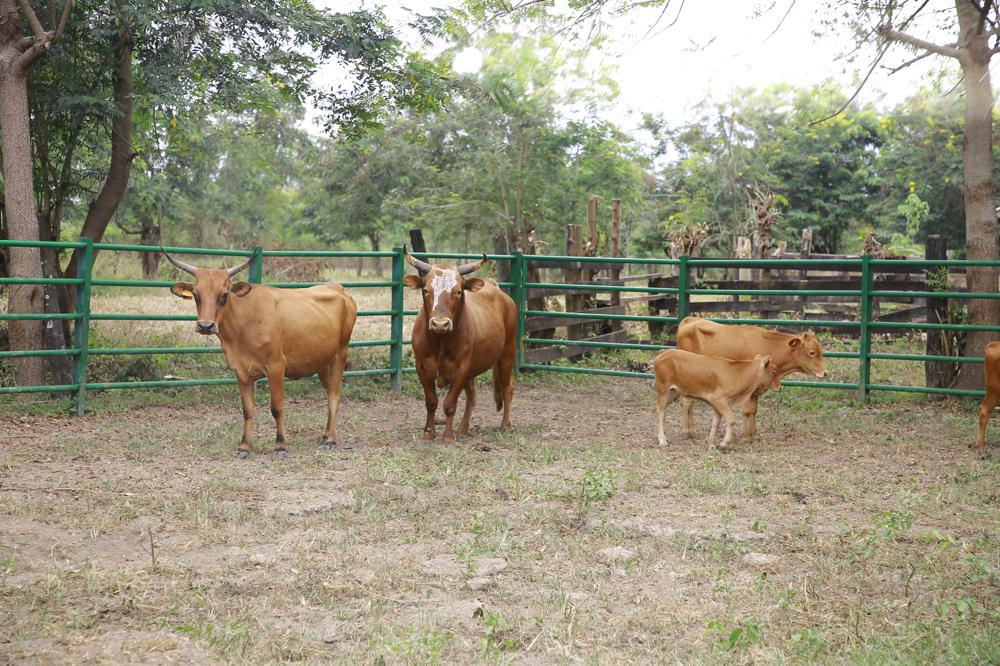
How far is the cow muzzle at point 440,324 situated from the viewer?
26.3 feet

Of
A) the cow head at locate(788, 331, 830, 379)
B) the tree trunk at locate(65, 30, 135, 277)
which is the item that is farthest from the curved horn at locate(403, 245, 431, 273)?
the tree trunk at locate(65, 30, 135, 277)

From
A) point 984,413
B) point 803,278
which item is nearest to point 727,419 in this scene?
point 984,413

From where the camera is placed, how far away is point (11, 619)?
162 inches

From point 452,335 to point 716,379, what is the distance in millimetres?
2281

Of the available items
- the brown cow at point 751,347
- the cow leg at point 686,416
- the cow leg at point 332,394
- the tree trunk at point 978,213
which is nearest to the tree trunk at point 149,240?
the cow leg at point 332,394

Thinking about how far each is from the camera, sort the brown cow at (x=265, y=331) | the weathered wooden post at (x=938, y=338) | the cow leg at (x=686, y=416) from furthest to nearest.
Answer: the weathered wooden post at (x=938, y=338), the cow leg at (x=686, y=416), the brown cow at (x=265, y=331)

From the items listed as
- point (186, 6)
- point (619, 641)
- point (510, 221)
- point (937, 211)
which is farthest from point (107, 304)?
point (937, 211)

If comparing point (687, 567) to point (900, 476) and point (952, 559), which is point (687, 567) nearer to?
point (952, 559)

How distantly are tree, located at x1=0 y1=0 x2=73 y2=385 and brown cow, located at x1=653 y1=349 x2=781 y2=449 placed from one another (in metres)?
6.21

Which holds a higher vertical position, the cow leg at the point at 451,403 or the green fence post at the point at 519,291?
the green fence post at the point at 519,291

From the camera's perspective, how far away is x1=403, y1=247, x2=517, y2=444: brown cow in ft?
27.3

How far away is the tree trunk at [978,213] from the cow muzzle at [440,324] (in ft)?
19.8

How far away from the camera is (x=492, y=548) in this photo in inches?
208

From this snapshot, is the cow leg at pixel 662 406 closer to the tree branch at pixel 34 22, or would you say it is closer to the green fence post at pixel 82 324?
the green fence post at pixel 82 324
